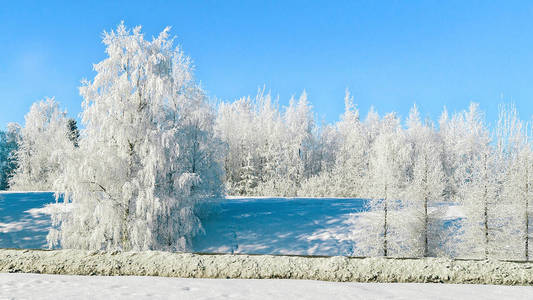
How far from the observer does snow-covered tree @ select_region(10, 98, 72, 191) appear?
43125mm

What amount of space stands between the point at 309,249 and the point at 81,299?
1521cm

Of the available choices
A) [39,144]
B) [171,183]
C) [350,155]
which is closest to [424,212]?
[171,183]

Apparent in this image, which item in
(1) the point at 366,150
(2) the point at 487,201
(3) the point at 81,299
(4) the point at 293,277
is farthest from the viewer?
(1) the point at 366,150

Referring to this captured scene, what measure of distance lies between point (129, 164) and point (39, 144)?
113ft

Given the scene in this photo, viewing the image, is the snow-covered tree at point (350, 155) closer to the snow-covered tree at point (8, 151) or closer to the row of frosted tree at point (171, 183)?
the row of frosted tree at point (171, 183)

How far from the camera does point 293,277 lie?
25.0 feet

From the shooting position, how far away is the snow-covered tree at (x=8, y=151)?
49875 millimetres

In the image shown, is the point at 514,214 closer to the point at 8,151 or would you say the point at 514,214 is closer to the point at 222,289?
the point at 222,289

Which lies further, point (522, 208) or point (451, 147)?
point (451, 147)

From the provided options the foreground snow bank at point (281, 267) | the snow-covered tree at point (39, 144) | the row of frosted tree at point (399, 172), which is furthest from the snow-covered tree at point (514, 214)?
the snow-covered tree at point (39, 144)

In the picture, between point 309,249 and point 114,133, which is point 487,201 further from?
point 114,133

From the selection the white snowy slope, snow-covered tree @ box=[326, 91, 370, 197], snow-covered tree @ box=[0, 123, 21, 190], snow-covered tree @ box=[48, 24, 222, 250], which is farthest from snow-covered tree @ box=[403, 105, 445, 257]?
snow-covered tree @ box=[0, 123, 21, 190]

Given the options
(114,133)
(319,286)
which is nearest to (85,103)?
(114,133)

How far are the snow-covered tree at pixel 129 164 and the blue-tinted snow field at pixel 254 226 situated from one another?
311 centimetres
